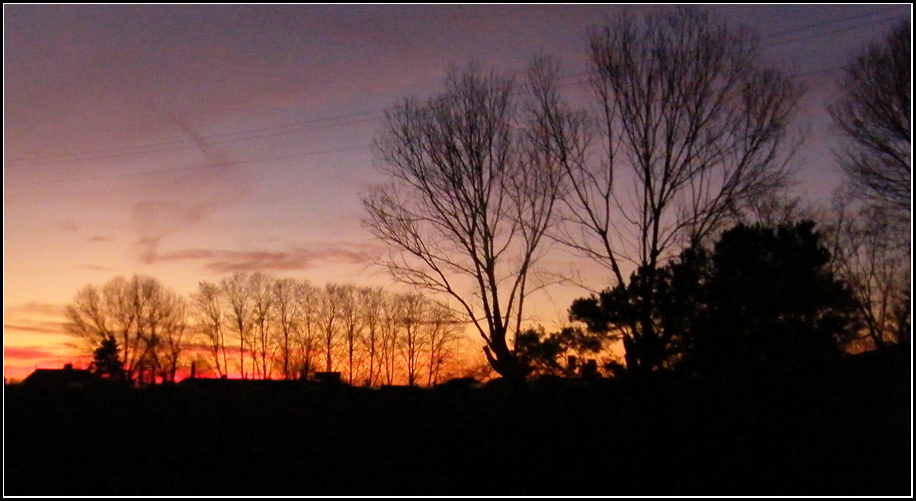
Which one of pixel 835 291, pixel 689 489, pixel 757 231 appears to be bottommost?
pixel 689 489

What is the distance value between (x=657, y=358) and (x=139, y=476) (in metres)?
11.3

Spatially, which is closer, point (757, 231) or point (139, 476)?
point (139, 476)

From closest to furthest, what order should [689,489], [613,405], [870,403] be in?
[689,489] → [870,403] → [613,405]

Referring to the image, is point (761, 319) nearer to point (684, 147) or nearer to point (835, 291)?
point (835, 291)

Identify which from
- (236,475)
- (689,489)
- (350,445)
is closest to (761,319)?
(689,489)

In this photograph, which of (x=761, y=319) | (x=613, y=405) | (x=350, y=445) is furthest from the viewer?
(x=761, y=319)

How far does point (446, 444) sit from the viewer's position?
492 inches

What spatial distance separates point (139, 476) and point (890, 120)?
1689cm

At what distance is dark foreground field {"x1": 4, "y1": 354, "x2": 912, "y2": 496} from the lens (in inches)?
410

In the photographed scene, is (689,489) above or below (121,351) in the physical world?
below

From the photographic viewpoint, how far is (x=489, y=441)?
12.6 meters

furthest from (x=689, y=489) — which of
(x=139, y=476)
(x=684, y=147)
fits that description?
(x=684, y=147)

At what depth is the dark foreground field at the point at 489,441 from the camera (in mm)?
10422

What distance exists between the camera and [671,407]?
14.7m
